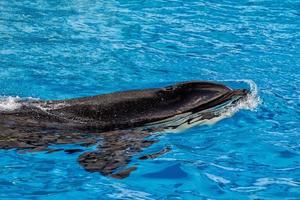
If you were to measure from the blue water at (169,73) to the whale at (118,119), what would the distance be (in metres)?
0.18

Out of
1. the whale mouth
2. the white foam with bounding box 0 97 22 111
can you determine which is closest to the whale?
the whale mouth

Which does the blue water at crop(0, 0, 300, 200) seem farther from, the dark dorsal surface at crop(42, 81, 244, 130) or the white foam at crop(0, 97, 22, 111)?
the white foam at crop(0, 97, 22, 111)

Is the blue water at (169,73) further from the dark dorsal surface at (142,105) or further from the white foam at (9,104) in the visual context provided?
the white foam at (9,104)

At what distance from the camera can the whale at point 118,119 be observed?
21.6 feet

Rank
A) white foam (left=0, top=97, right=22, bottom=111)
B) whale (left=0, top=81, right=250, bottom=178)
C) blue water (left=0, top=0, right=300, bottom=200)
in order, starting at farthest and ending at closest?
white foam (left=0, top=97, right=22, bottom=111) → whale (left=0, top=81, right=250, bottom=178) → blue water (left=0, top=0, right=300, bottom=200)

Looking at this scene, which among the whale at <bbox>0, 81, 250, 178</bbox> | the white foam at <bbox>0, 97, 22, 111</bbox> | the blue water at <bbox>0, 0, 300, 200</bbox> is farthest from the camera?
the white foam at <bbox>0, 97, 22, 111</bbox>

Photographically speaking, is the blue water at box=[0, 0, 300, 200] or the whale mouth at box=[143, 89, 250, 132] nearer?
the blue water at box=[0, 0, 300, 200]

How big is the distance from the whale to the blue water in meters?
0.18

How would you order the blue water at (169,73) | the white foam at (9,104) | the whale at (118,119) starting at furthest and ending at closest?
the white foam at (9,104) → the whale at (118,119) → the blue water at (169,73)

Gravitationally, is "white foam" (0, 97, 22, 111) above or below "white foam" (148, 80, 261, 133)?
above

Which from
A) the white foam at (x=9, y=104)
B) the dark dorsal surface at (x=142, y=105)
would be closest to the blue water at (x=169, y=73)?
the dark dorsal surface at (x=142, y=105)

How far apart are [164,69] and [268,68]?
1.87m

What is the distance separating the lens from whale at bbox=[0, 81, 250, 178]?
21.6 feet

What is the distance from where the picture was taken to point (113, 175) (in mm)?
5988
